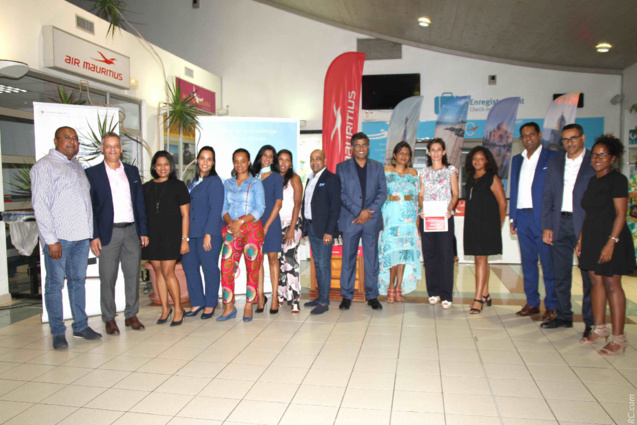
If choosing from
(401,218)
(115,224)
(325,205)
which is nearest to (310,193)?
(325,205)

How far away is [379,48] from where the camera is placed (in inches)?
389

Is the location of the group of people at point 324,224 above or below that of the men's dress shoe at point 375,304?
above

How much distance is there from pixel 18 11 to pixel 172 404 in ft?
15.7

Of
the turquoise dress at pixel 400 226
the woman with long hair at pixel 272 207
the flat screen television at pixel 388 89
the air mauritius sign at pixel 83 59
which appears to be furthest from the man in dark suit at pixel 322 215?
the flat screen television at pixel 388 89

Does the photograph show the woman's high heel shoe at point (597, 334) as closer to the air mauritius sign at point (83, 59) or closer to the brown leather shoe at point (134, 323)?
the brown leather shoe at point (134, 323)

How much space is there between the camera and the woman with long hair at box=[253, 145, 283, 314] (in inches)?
176

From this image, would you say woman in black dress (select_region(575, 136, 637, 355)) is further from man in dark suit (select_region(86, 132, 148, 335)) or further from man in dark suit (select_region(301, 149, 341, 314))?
man in dark suit (select_region(86, 132, 148, 335))

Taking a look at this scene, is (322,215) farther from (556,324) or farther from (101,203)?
(556,324)

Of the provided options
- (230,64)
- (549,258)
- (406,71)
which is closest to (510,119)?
(406,71)

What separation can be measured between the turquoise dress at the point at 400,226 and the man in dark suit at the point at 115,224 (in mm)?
2349

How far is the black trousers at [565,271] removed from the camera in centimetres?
381

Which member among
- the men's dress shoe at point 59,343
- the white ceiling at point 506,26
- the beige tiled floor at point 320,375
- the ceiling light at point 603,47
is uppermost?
the white ceiling at point 506,26

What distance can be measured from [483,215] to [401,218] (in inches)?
31.3

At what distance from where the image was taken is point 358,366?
324cm
